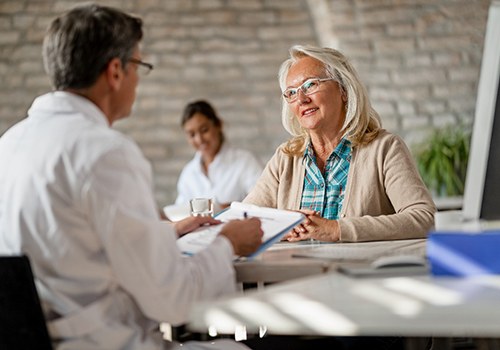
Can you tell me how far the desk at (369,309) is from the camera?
1391mm

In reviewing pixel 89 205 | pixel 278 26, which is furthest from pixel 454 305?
pixel 278 26

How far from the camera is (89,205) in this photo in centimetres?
175

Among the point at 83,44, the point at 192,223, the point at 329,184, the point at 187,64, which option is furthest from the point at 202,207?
the point at 187,64

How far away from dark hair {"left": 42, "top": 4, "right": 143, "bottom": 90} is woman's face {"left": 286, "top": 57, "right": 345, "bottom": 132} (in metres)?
1.22

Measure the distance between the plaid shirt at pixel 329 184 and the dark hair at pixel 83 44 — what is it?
122 centimetres

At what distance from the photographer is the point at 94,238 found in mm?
1781

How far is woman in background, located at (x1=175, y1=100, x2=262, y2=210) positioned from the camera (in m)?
5.88

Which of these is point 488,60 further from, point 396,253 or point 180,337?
point 180,337

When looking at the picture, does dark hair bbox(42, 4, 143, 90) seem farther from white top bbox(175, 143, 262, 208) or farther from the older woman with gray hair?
white top bbox(175, 143, 262, 208)

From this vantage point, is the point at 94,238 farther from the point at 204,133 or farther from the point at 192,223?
the point at 204,133

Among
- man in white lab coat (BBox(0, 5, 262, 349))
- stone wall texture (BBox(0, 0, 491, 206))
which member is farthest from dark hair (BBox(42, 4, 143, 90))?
stone wall texture (BBox(0, 0, 491, 206))

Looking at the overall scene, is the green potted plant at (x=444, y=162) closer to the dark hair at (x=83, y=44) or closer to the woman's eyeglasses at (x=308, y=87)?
the woman's eyeglasses at (x=308, y=87)

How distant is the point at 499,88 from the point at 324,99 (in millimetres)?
1368

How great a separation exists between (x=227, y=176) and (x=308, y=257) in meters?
3.74
